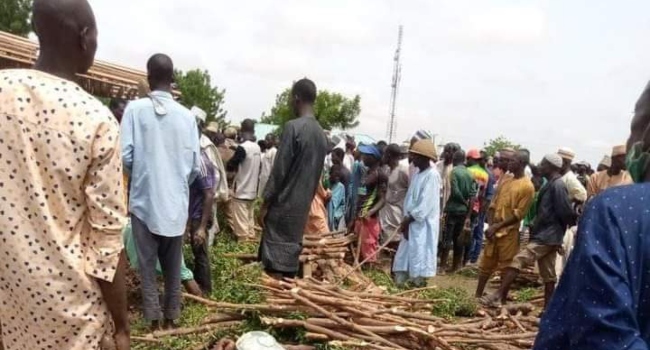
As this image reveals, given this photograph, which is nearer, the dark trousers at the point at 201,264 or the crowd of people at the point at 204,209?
the crowd of people at the point at 204,209

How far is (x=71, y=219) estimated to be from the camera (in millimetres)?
1927

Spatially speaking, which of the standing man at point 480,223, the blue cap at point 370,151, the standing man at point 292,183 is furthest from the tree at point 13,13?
the standing man at point 292,183

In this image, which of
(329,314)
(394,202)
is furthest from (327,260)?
(329,314)

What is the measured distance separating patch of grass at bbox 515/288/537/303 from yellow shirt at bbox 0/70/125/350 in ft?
21.4

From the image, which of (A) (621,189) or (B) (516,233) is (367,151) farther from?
(A) (621,189)

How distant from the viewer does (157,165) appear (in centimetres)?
415

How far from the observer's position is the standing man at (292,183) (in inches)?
191

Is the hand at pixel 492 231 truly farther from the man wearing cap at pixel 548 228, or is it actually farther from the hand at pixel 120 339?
the hand at pixel 120 339

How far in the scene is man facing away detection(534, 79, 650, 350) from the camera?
4.43 feet

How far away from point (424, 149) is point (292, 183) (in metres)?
2.03

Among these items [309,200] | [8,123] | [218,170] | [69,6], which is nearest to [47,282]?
[8,123]

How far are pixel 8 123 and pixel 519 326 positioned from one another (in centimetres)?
454

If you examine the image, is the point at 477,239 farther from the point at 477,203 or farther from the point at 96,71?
the point at 96,71

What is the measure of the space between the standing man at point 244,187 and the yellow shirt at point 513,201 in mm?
3371
